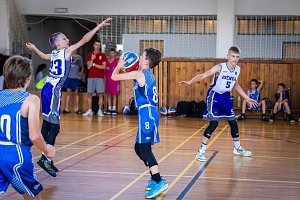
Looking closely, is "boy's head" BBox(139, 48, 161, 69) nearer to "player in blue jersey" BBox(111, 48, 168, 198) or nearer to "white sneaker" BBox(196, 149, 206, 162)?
"player in blue jersey" BBox(111, 48, 168, 198)

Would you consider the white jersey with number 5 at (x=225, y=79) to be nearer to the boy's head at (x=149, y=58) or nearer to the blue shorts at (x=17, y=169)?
the boy's head at (x=149, y=58)

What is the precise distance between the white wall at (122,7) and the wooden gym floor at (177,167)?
5796 millimetres

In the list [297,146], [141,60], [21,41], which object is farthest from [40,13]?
[141,60]

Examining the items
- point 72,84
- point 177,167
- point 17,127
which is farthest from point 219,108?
point 72,84

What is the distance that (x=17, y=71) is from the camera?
4.07m

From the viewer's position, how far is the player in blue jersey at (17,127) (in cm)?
409

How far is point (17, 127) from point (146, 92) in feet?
7.79

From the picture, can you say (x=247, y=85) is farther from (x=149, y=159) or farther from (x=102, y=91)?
(x=149, y=159)

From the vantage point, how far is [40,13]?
19.1m

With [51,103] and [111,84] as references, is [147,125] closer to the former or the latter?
[51,103]

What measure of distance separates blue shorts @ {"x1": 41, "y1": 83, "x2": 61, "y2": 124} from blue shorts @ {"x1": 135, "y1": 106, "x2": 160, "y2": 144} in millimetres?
1830

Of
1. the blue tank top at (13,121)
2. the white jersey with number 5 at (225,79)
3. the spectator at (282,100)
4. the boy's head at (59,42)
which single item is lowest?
the spectator at (282,100)

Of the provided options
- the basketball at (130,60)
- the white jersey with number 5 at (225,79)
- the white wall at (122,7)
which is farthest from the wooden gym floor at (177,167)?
the white wall at (122,7)

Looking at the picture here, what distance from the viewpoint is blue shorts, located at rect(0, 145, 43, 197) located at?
13.4 ft
